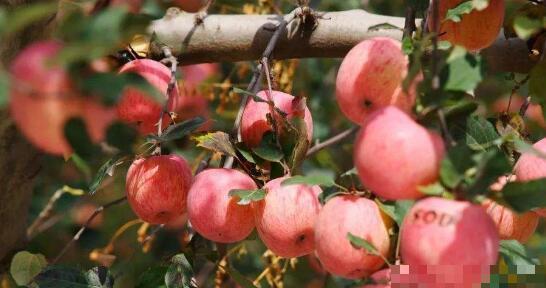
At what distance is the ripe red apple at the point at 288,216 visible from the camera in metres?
0.93

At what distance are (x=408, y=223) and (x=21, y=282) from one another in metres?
0.70

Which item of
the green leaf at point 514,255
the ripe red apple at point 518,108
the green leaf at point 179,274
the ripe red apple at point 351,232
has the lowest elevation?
the ripe red apple at point 518,108

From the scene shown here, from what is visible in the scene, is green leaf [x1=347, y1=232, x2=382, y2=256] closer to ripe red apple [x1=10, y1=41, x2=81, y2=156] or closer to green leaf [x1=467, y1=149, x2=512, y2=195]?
green leaf [x1=467, y1=149, x2=512, y2=195]

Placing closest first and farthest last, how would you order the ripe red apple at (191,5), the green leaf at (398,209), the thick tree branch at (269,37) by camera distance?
1. the green leaf at (398,209)
2. the thick tree branch at (269,37)
3. the ripe red apple at (191,5)

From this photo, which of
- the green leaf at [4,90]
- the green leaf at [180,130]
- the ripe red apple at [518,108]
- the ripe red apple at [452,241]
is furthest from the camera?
the ripe red apple at [518,108]

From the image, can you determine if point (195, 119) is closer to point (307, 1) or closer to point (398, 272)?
point (307, 1)

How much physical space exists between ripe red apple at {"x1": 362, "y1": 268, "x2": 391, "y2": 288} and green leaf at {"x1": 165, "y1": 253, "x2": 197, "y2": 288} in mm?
285

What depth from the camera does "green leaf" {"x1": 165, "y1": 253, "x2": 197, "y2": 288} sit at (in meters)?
1.04

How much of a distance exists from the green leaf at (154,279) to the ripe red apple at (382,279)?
1.06 ft

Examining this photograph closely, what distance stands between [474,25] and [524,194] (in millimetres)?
279

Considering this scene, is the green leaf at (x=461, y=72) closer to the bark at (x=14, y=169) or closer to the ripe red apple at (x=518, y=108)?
the bark at (x=14, y=169)

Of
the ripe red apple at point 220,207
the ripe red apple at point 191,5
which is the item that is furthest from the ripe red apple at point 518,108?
the ripe red apple at point 220,207

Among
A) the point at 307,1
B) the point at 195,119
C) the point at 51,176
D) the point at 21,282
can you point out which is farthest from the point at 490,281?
the point at 51,176

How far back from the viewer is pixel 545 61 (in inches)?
37.6
